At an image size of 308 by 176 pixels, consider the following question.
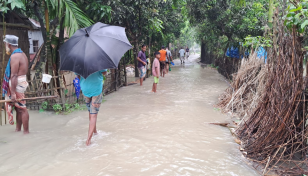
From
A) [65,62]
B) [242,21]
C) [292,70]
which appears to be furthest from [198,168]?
[242,21]

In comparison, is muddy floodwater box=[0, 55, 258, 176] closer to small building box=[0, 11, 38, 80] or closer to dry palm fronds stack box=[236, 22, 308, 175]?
dry palm fronds stack box=[236, 22, 308, 175]

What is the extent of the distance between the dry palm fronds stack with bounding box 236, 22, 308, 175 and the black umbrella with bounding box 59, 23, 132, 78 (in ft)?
7.42

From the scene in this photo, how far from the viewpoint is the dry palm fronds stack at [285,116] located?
3135mm

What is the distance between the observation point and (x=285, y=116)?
Result: 10.6 ft

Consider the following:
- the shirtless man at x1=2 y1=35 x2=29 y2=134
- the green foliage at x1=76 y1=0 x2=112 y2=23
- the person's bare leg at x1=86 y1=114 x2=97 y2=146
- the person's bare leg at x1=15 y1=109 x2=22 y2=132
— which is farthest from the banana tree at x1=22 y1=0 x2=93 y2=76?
the person's bare leg at x1=86 y1=114 x2=97 y2=146

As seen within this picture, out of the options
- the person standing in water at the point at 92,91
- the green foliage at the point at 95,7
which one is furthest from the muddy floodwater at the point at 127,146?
the green foliage at the point at 95,7

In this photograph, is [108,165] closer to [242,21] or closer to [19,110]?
[19,110]

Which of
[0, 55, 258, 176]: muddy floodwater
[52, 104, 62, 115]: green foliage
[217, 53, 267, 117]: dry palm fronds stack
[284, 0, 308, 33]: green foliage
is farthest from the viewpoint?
[52, 104, 62, 115]: green foliage

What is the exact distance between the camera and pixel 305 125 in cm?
324

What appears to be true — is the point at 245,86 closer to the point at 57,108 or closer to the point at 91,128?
the point at 91,128

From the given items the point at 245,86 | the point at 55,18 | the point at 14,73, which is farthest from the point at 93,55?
the point at 245,86

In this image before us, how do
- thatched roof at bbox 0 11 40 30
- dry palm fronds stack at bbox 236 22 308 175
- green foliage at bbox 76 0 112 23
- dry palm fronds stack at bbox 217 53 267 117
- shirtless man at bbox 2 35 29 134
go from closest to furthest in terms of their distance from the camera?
1. dry palm fronds stack at bbox 236 22 308 175
2. shirtless man at bbox 2 35 29 134
3. dry palm fronds stack at bbox 217 53 267 117
4. thatched roof at bbox 0 11 40 30
5. green foliage at bbox 76 0 112 23

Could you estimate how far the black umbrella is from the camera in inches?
144

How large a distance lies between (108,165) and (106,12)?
4469 mm
